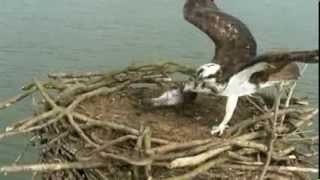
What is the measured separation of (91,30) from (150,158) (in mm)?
7004

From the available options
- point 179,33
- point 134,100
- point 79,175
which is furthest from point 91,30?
point 79,175

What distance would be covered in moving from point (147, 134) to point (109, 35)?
21.9 feet

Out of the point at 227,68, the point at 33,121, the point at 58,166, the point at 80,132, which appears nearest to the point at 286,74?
the point at 227,68

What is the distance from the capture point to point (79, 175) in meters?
4.29

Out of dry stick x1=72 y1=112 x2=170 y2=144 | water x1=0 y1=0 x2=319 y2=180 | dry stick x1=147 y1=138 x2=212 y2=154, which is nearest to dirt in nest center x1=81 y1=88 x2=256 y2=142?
dry stick x1=72 y1=112 x2=170 y2=144

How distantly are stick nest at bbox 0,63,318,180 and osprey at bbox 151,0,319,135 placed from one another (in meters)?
0.12

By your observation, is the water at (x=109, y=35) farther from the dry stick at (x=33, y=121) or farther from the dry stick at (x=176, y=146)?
the dry stick at (x=176, y=146)

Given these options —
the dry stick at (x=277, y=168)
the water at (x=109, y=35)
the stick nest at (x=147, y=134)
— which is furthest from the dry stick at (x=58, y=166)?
the water at (x=109, y=35)

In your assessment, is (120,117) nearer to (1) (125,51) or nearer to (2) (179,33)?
(1) (125,51)

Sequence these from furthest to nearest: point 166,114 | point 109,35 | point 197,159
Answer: point 109,35 → point 166,114 → point 197,159

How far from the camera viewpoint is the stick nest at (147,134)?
4.04 metres

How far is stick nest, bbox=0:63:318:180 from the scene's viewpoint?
4.04 meters

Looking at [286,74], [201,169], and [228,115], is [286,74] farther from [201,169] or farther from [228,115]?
[201,169]

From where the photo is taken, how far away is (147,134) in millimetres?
4094
